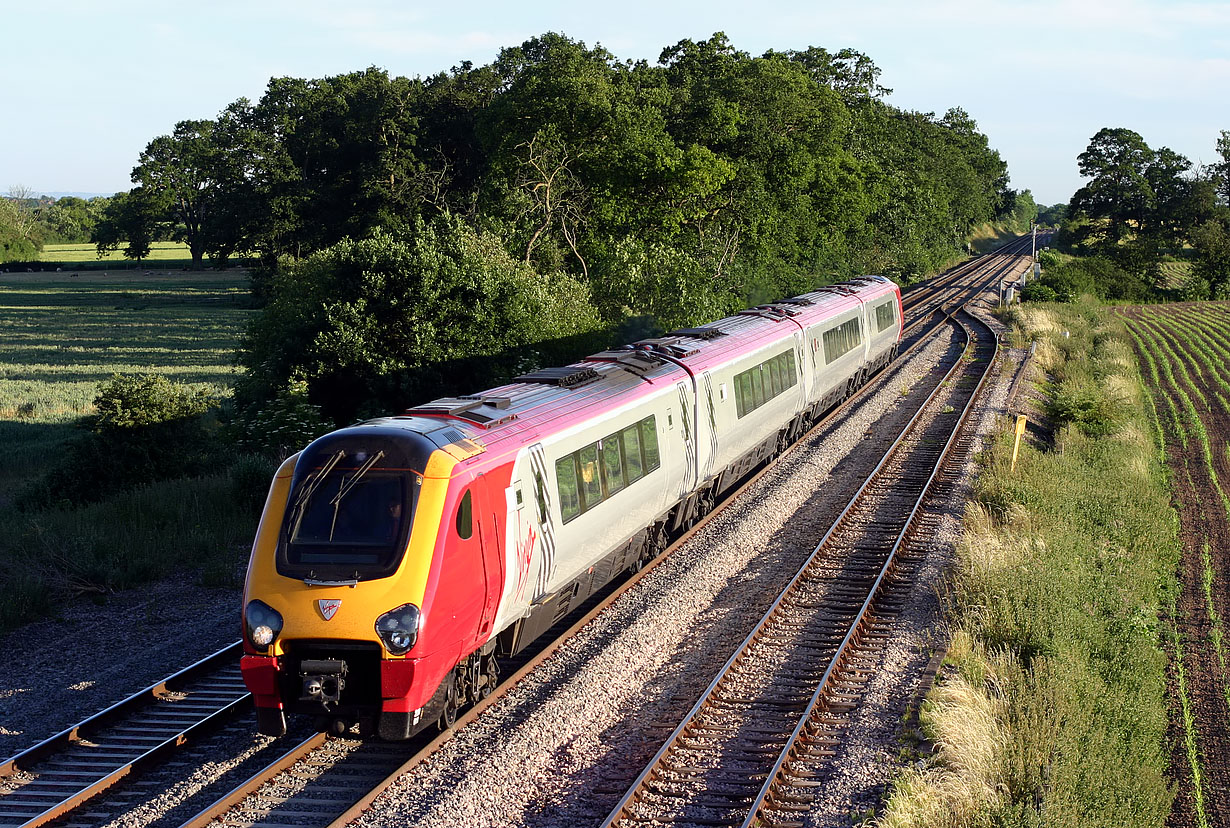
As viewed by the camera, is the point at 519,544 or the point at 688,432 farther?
the point at 688,432

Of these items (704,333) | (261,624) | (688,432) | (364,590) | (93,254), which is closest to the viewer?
(364,590)

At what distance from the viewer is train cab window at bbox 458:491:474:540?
31.1 feet

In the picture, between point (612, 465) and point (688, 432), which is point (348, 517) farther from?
point (688, 432)

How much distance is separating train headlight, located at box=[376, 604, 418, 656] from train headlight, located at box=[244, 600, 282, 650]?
969 mm

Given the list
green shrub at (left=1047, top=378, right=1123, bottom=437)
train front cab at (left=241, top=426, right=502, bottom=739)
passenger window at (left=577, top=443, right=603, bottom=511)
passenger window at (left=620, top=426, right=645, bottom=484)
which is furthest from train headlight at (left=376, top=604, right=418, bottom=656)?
green shrub at (left=1047, top=378, right=1123, bottom=437)

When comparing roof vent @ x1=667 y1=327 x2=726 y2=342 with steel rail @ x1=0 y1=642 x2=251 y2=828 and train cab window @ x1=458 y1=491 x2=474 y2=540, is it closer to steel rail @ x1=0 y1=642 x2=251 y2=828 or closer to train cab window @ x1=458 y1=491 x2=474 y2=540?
train cab window @ x1=458 y1=491 x2=474 y2=540

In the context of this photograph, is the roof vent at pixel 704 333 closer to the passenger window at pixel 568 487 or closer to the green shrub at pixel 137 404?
the passenger window at pixel 568 487

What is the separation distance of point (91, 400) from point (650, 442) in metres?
30.1

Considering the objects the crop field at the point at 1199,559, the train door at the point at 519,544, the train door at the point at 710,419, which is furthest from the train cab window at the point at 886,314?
the train door at the point at 519,544

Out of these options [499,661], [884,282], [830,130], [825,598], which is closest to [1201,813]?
[825,598]

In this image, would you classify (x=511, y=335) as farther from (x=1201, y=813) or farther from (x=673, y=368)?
(x=1201, y=813)

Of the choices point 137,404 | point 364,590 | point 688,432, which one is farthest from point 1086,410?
point 364,590

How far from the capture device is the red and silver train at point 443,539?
Result: 8930 mm

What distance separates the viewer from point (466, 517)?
9.59 m
